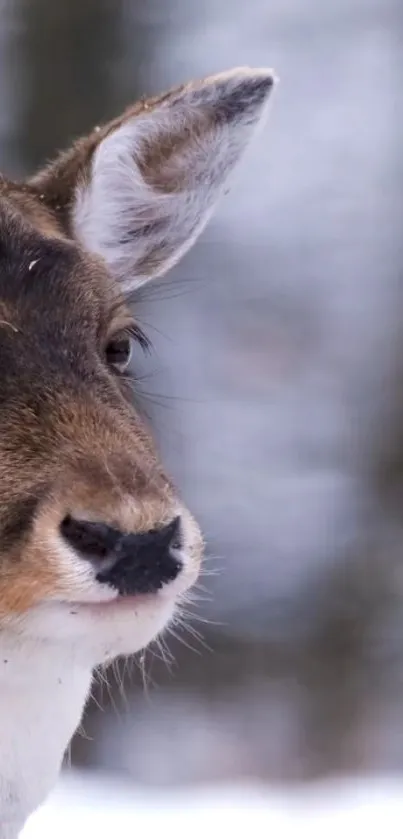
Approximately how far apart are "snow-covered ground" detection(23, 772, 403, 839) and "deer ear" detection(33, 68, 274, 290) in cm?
246

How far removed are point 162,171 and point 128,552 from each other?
1.69 meters

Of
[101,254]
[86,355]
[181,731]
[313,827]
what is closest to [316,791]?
[313,827]

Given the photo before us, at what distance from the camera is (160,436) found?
827cm

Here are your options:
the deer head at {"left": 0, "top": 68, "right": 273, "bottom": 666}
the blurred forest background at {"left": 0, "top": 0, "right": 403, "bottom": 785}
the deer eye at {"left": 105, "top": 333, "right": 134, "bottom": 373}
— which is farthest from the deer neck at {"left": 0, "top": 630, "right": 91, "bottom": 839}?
the blurred forest background at {"left": 0, "top": 0, "right": 403, "bottom": 785}

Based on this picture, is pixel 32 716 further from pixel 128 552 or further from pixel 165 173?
pixel 165 173

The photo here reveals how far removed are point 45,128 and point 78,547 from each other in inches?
248

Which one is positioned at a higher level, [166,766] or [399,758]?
[399,758]

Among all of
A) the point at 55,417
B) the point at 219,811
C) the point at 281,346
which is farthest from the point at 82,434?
the point at 281,346

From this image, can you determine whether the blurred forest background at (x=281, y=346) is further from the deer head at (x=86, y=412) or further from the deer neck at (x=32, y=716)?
the deer neck at (x=32, y=716)

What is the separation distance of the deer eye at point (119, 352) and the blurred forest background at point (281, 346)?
15.3 ft

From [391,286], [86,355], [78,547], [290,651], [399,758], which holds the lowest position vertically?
[78,547]

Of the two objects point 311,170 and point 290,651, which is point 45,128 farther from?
point 290,651

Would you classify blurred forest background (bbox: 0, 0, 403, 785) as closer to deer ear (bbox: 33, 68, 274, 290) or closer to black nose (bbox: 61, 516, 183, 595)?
deer ear (bbox: 33, 68, 274, 290)

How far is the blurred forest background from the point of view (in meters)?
8.48
